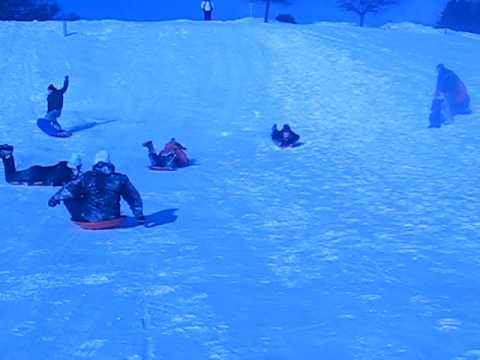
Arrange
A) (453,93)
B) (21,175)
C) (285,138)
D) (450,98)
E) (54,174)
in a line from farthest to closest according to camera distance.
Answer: (453,93), (450,98), (285,138), (21,175), (54,174)

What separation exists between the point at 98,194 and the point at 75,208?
278mm

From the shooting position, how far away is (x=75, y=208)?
24.1ft

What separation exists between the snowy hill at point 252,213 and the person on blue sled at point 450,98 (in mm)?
348

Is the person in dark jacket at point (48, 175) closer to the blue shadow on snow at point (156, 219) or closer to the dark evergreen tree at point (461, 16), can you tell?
the blue shadow on snow at point (156, 219)

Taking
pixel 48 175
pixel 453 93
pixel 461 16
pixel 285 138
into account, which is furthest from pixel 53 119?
pixel 461 16

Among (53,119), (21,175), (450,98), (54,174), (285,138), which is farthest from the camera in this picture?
(450,98)

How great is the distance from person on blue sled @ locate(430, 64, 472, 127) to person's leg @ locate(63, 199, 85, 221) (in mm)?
7425

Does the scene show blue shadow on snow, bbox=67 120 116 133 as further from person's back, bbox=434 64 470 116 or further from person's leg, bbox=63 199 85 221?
person's leg, bbox=63 199 85 221

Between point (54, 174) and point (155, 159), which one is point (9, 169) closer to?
point (54, 174)

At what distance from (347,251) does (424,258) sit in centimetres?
61

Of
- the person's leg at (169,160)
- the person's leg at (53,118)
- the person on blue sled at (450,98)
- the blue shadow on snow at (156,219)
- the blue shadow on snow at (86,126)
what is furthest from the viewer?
the blue shadow on snow at (86,126)

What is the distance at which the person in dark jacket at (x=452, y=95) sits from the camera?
13.8m

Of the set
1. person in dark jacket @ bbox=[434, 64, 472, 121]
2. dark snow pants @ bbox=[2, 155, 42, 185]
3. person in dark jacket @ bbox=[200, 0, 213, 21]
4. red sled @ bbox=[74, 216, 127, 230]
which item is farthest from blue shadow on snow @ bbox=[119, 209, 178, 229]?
person in dark jacket @ bbox=[200, 0, 213, 21]

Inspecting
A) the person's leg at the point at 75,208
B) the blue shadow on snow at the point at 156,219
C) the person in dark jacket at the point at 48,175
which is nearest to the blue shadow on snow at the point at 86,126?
the person in dark jacket at the point at 48,175
